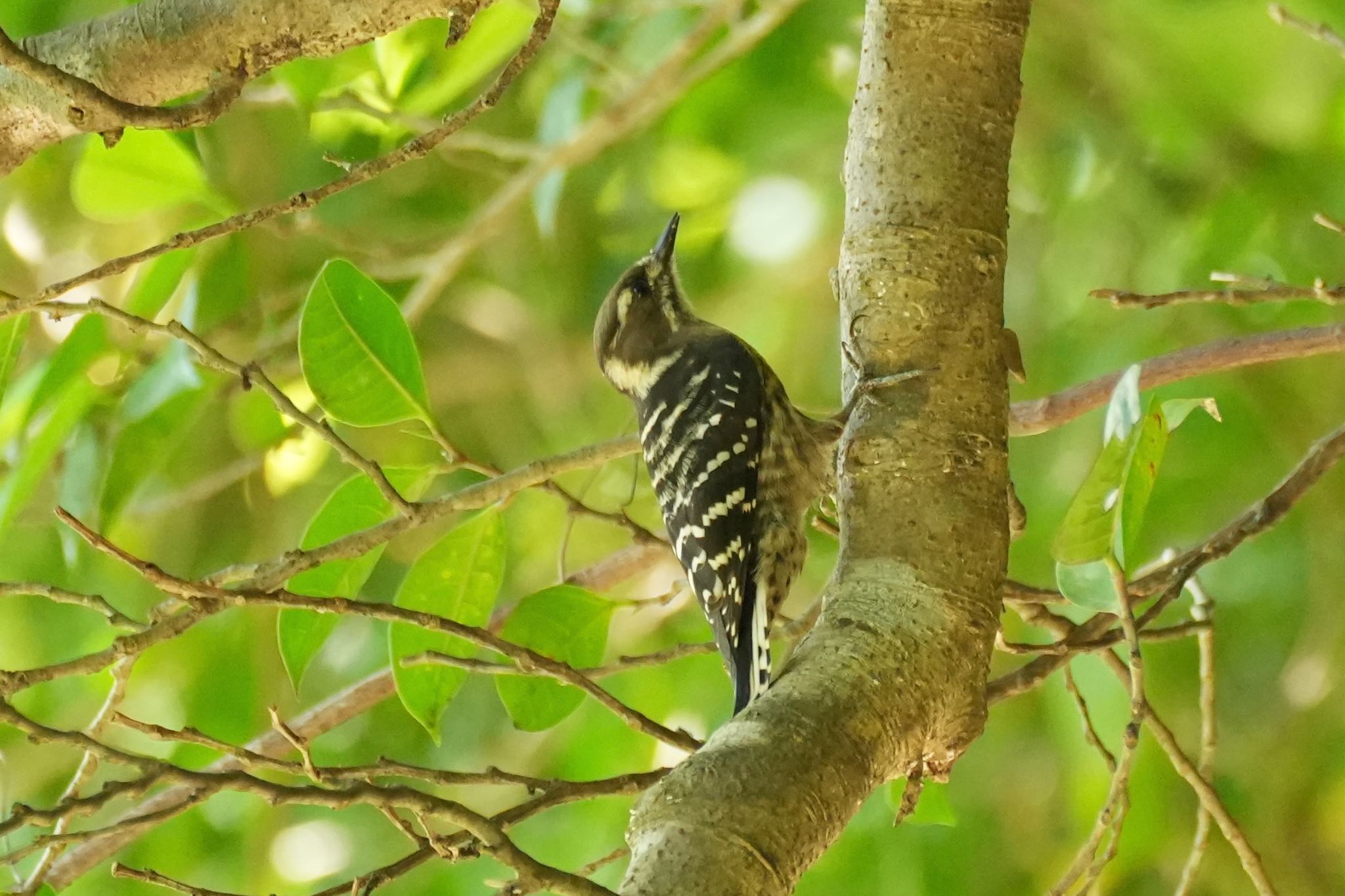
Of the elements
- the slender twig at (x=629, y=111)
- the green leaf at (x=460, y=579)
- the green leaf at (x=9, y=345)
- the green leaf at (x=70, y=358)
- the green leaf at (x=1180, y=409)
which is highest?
the slender twig at (x=629, y=111)

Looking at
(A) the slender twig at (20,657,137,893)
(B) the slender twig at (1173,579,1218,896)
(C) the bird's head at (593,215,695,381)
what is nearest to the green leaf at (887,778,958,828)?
(B) the slender twig at (1173,579,1218,896)

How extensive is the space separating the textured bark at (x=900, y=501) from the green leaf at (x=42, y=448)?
114 centimetres

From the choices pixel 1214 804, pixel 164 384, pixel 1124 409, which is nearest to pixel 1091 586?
pixel 1124 409

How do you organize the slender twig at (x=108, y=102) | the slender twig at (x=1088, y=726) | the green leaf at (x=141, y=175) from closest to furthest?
the slender twig at (x=108, y=102), the slender twig at (x=1088, y=726), the green leaf at (x=141, y=175)

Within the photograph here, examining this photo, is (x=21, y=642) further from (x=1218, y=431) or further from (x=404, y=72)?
(x=1218, y=431)

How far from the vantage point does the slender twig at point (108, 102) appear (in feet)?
3.89

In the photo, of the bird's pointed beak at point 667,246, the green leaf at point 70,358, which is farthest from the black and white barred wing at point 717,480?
the green leaf at point 70,358

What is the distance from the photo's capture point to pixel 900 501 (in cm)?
139

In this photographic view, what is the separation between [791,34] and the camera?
2756 mm

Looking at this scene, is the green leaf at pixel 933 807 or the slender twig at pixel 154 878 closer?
the slender twig at pixel 154 878

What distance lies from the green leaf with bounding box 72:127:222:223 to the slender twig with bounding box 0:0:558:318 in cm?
63

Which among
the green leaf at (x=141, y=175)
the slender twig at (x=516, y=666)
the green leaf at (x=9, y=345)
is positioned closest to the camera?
the slender twig at (x=516, y=666)

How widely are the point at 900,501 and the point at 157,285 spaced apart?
1199 mm

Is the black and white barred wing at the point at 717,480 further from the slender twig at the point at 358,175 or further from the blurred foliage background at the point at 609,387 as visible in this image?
the slender twig at the point at 358,175
